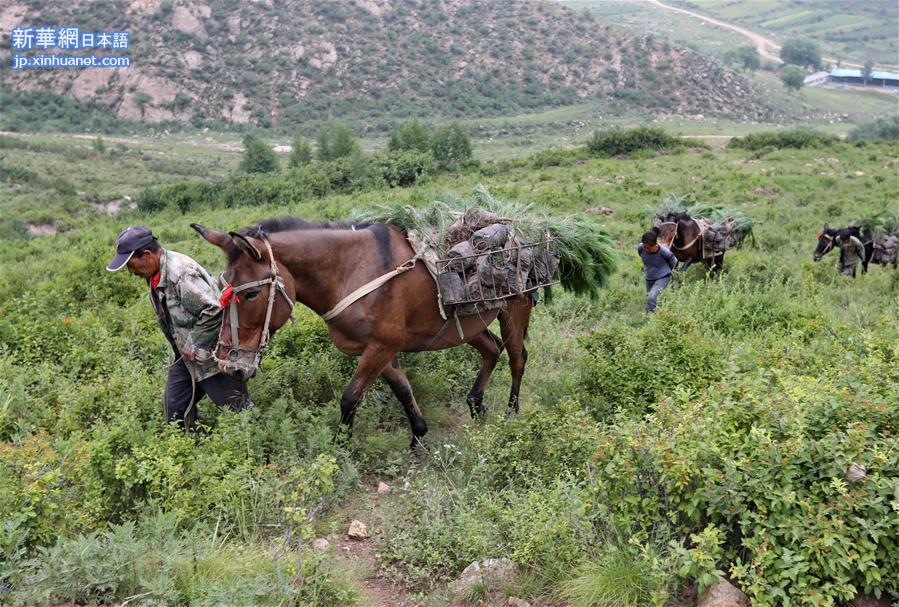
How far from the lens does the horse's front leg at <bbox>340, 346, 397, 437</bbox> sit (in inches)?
201

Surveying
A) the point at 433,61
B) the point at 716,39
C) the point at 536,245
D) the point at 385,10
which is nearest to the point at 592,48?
the point at 433,61

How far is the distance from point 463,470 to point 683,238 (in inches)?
291

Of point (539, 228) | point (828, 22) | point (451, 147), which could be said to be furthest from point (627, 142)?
point (828, 22)

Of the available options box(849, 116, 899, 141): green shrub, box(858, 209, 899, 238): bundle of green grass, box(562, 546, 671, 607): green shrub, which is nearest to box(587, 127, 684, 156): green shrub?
box(858, 209, 899, 238): bundle of green grass

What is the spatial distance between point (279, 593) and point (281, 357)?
10.9 feet

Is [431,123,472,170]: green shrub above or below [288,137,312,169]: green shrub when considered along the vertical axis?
above

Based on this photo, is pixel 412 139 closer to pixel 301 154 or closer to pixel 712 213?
pixel 301 154

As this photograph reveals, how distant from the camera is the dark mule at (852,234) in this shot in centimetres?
1168

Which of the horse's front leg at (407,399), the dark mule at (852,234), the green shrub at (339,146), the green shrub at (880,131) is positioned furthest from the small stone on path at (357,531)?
the green shrub at (880,131)

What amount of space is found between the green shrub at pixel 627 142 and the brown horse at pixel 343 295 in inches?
940

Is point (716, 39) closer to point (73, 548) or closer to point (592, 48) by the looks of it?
point (592, 48)

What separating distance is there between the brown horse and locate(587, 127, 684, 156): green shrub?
23868 millimetres

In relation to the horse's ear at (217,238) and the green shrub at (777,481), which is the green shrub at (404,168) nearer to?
the horse's ear at (217,238)

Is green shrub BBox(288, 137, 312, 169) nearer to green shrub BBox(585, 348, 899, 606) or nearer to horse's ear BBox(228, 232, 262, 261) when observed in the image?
horse's ear BBox(228, 232, 262, 261)
